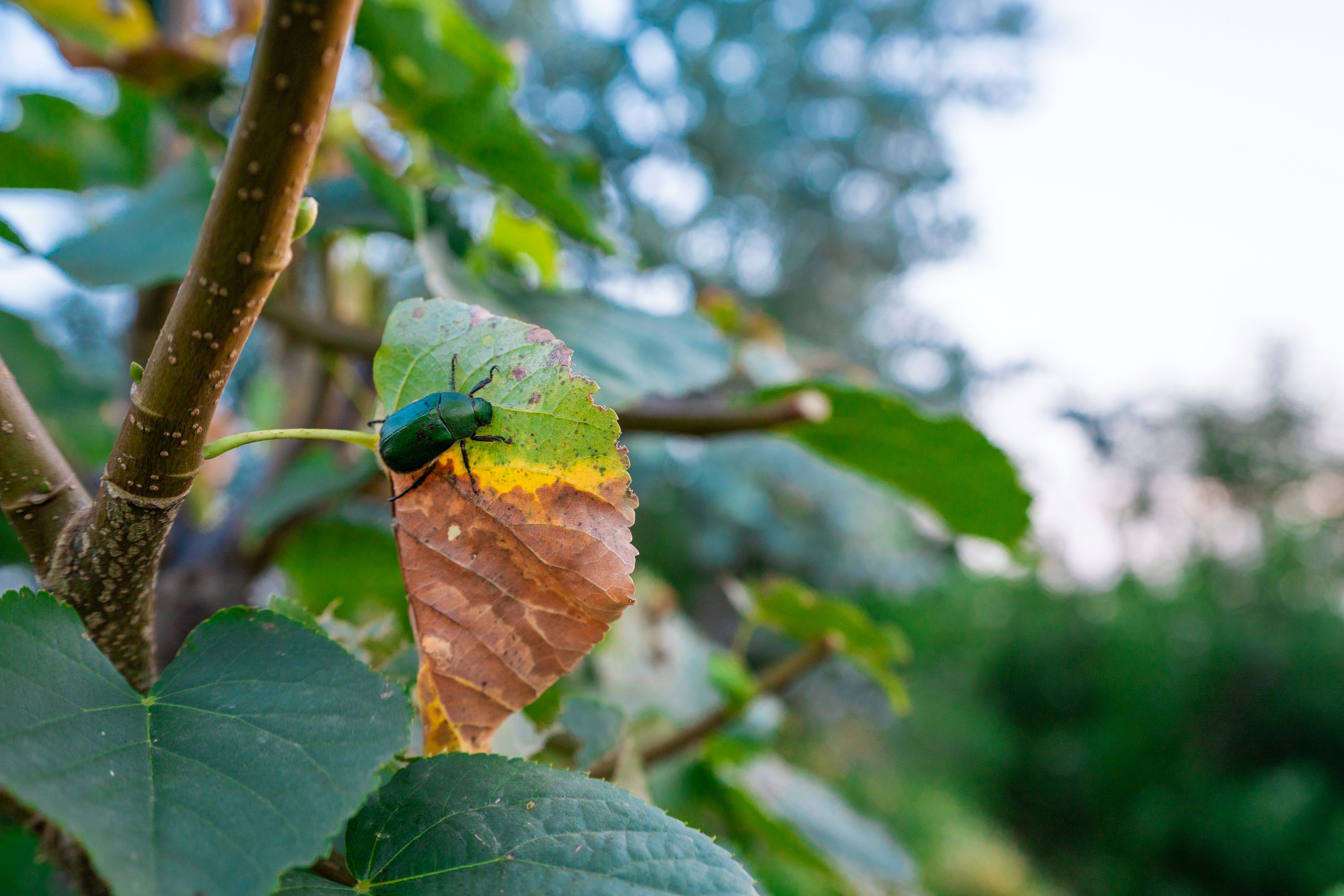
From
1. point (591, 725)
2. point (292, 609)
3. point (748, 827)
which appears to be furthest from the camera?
point (748, 827)

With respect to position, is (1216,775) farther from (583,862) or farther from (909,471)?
(583,862)

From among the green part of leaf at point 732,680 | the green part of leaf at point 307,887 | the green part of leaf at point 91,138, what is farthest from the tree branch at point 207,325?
the green part of leaf at point 91,138

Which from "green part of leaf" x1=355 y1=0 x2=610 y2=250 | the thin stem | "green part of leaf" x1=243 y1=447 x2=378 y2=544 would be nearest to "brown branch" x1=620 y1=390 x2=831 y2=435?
"green part of leaf" x1=355 y1=0 x2=610 y2=250

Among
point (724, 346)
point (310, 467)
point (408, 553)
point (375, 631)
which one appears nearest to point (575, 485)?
point (408, 553)

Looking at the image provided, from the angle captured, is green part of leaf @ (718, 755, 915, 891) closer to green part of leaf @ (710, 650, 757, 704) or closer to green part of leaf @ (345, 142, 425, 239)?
green part of leaf @ (710, 650, 757, 704)

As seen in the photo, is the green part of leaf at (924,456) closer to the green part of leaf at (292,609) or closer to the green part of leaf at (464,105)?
the green part of leaf at (464,105)

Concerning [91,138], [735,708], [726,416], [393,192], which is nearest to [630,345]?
[726,416]

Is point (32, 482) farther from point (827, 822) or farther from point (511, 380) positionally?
point (827, 822)
